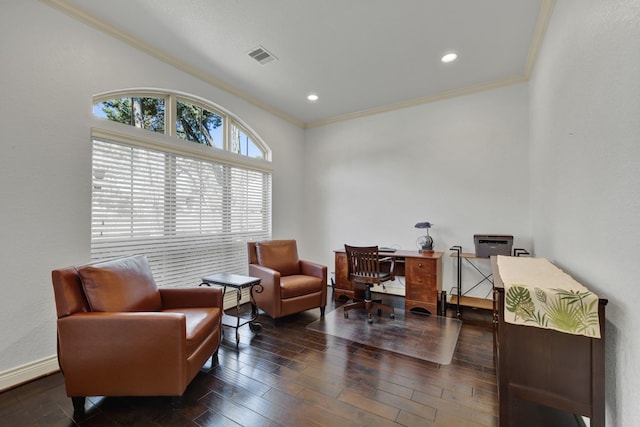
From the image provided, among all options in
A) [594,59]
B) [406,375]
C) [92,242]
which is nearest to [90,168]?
[92,242]

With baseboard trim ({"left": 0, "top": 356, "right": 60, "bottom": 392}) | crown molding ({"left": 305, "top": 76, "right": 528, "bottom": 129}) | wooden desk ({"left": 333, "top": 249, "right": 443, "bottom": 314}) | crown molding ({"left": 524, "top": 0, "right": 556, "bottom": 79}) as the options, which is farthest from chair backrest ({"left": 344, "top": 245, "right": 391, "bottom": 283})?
baseboard trim ({"left": 0, "top": 356, "right": 60, "bottom": 392})

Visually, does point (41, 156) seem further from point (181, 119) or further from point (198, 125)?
point (198, 125)

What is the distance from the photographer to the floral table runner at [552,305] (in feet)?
3.93

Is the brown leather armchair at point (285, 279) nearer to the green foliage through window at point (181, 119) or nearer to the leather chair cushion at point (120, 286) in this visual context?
the leather chair cushion at point (120, 286)

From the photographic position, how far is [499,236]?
312 cm

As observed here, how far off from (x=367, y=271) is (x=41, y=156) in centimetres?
324

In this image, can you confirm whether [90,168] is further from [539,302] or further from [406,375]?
[539,302]

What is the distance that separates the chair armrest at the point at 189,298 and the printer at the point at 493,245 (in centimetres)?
294

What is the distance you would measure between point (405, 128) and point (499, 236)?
2051mm

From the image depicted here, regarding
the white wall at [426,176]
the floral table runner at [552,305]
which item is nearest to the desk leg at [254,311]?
the white wall at [426,176]

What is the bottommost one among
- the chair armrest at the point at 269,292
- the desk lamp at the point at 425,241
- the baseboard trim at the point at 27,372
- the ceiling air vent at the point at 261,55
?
the baseboard trim at the point at 27,372

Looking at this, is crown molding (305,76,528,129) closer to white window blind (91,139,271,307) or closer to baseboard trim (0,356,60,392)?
white window blind (91,139,271,307)

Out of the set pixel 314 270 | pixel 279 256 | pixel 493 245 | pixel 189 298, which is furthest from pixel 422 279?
pixel 189 298

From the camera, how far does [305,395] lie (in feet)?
6.20
